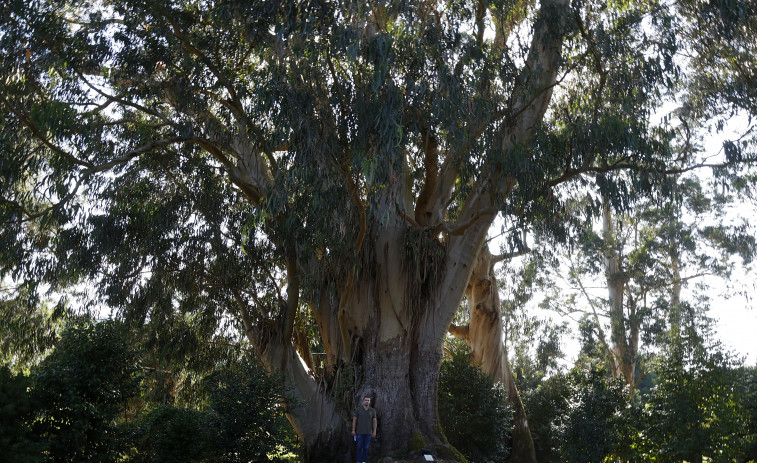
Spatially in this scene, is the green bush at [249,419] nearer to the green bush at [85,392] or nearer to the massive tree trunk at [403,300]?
the green bush at [85,392]

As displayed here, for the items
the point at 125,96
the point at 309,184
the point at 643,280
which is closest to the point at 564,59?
the point at 309,184

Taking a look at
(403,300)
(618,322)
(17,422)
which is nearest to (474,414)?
(403,300)

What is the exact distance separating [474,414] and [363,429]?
11.2 feet

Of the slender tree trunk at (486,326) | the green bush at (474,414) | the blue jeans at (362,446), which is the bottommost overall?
the blue jeans at (362,446)

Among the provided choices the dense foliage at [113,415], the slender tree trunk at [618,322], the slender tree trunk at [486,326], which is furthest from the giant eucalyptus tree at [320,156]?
the slender tree trunk at [618,322]

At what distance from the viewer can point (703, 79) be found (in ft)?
39.2

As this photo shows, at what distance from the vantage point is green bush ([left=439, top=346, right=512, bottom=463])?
1170 centimetres

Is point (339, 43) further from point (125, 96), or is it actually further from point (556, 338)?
point (556, 338)

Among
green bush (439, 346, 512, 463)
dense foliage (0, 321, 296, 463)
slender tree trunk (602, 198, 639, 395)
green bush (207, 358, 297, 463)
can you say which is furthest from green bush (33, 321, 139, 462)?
slender tree trunk (602, 198, 639, 395)

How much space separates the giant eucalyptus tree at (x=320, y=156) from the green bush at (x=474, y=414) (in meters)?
1.66

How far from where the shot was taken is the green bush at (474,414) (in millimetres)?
11703

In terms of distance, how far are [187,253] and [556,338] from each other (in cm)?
1383

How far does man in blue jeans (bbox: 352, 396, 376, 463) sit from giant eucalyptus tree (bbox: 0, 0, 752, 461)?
33.9 inches

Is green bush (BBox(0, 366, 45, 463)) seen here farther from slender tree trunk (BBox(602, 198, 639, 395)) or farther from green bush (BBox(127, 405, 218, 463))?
slender tree trunk (BBox(602, 198, 639, 395))
